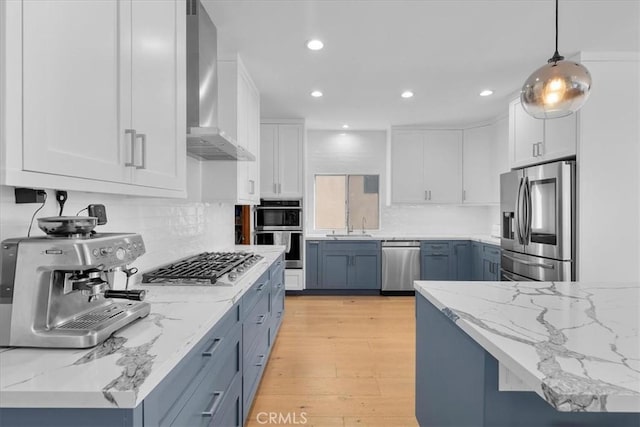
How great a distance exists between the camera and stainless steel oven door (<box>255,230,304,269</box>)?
5.12m

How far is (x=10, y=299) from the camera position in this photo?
98cm

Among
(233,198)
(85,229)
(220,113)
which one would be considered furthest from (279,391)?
(220,113)

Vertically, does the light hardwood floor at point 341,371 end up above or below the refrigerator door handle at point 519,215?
below

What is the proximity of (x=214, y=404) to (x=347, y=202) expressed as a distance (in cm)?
473

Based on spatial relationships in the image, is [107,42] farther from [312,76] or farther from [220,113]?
[312,76]

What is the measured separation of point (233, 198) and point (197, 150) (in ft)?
2.01

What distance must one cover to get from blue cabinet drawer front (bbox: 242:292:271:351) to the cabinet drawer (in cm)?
15

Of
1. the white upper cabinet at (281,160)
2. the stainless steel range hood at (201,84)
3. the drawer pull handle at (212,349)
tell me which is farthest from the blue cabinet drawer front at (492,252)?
the drawer pull handle at (212,349)

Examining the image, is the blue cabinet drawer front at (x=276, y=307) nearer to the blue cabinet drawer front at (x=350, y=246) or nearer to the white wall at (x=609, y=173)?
the blue cabinet drawer front at (x=350, y=246)

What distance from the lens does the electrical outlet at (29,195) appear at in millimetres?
1204

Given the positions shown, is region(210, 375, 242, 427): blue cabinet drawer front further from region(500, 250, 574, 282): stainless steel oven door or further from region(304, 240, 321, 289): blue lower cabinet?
region(304, 240, 321, 289): blue lower cabinet

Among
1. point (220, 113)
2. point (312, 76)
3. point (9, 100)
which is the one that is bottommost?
point (9, 100)

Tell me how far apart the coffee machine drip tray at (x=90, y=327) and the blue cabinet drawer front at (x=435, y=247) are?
15.2ft

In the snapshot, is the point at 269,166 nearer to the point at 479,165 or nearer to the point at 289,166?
the point at 289,166
